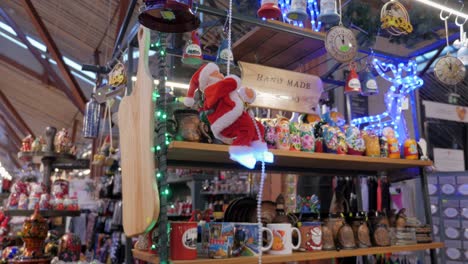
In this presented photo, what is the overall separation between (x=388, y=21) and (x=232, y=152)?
4.76 ft

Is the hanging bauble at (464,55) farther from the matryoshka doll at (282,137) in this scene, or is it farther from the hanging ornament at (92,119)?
the hanging ornament at (92,119)

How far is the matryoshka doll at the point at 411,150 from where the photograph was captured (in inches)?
84.7

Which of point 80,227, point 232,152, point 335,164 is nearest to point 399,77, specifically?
point 335,164

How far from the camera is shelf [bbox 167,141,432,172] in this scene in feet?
4.89

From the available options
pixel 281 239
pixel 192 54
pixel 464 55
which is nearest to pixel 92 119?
pixel 192 54

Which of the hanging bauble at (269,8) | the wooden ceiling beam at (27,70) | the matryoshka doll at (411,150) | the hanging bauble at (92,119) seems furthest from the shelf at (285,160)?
the wooden ceiling beam at (27,70)

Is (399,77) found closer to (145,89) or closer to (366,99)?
(145,89)

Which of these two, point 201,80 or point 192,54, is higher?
point 192,54

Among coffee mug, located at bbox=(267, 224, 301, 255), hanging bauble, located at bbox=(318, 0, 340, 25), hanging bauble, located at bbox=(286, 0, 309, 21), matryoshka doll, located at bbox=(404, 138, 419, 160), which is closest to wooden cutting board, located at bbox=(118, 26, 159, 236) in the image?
coffee mug, located at bbox=(267, 224, 301, 255)

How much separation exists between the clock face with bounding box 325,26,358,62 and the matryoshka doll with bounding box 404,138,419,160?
0.57 m

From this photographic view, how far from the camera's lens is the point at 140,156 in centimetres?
133

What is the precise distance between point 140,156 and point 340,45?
51.7 inches

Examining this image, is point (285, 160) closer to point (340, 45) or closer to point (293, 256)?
point (293, 256)

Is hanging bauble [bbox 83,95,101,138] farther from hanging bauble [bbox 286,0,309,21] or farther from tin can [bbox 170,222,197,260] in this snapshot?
tin can [bbox 170,222,197,260]
